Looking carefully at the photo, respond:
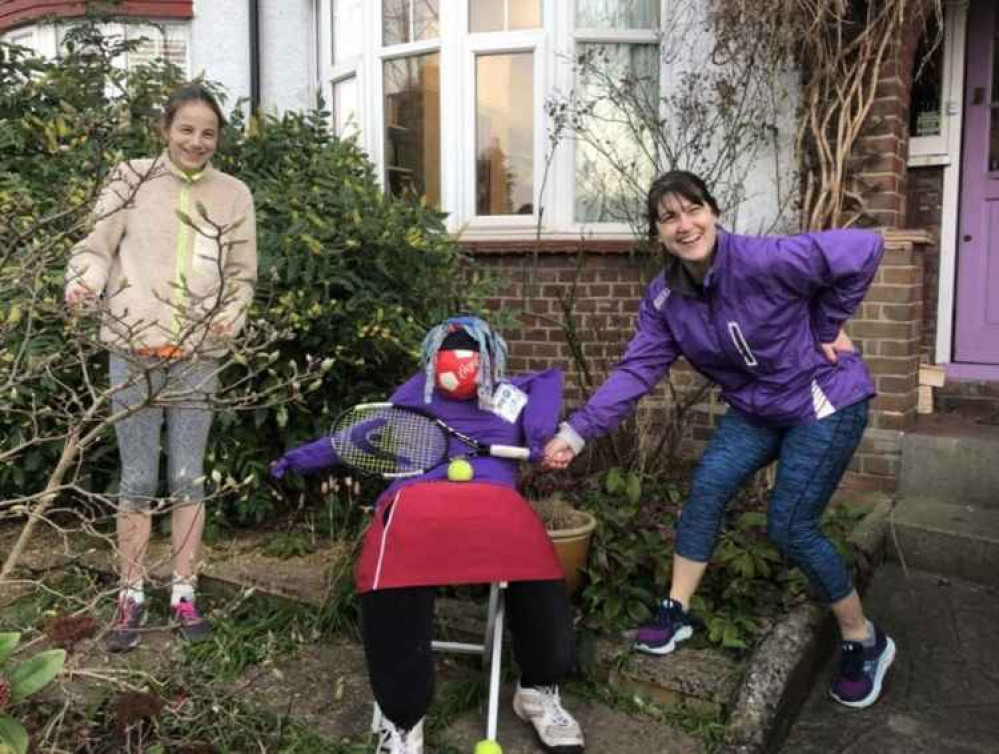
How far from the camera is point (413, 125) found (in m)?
6.23

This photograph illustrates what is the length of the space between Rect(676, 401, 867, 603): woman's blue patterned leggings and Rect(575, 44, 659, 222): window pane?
9.28 feet

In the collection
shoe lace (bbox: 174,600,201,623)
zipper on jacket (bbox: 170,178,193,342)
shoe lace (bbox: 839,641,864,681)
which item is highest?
zipper on jacket (bbox: 170,178,193,342)

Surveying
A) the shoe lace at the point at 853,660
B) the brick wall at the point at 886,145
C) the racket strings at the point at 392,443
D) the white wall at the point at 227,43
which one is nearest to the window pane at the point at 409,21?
the white wall at the point at 227,43

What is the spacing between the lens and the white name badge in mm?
2715

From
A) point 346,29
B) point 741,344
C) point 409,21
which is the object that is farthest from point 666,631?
point 346,29

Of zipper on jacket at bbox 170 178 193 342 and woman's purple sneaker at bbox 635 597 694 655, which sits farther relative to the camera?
zipper on jacket at bbox 170 178 193 342

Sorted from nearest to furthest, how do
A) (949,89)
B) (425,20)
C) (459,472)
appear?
(459,472)
(949,89)
(425,20)

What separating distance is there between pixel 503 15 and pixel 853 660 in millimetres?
4399

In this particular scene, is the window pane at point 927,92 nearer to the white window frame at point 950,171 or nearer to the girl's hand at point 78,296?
the white window frame at point 950,171

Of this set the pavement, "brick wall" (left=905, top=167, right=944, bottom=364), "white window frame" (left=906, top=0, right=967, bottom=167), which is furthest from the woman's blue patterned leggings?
"white window frame" (left=906, top=0, right=967, bottom=167)

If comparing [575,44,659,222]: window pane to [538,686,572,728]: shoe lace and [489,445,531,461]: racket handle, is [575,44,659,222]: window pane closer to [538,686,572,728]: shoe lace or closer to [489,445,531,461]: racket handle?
[489,445,531,461]: racket handle

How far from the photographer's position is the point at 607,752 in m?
2.60

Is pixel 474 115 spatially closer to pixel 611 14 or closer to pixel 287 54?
pixel 611 14

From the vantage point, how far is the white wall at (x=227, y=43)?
283 inches
